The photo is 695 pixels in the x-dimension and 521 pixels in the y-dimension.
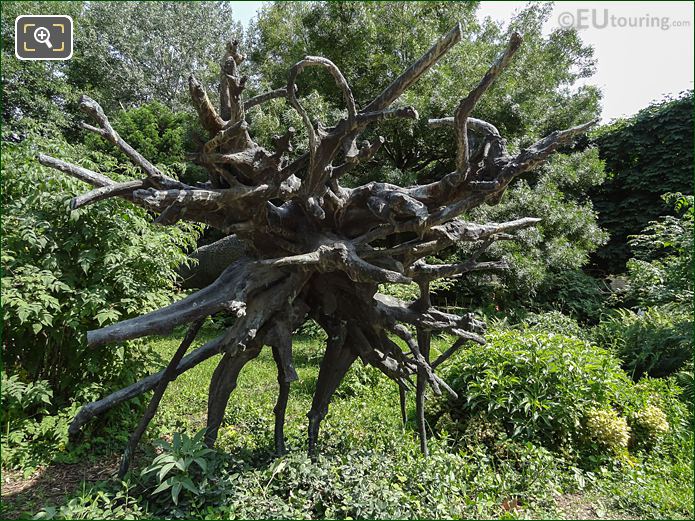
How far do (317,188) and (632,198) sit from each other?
11.9m

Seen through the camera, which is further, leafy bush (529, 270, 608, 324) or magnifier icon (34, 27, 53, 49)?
leafy bush (529, 270, 608, 324)

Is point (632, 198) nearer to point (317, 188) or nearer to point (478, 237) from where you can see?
point (478, 237)

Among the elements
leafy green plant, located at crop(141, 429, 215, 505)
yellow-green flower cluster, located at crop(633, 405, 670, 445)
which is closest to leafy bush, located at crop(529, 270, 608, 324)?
yellow-green flower cluster, located at crop(633, 405, 670, 445)

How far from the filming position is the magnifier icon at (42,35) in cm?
359

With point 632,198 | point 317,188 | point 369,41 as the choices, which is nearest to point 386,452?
point 317,188

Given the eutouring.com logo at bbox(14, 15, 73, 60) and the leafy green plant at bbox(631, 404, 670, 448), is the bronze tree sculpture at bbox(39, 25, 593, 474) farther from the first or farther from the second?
the leafy green plant at bbox(631, 404, 670, 448)

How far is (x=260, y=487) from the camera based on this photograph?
2998 mm

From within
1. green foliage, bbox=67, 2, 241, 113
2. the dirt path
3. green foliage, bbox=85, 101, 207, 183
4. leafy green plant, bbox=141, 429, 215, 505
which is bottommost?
the dirt path

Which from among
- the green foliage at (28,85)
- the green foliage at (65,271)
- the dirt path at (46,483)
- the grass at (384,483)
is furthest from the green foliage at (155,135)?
the grass at (384,483)

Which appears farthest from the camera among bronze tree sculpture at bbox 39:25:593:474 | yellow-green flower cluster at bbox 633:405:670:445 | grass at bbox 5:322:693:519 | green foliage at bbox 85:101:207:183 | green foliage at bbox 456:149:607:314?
green foliage at bbox 85:101:207:183

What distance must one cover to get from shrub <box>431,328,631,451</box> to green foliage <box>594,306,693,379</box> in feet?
5.42

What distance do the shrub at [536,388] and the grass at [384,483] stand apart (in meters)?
0.32

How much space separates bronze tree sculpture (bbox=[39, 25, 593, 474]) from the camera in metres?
2.62

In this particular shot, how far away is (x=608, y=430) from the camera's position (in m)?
4.09
